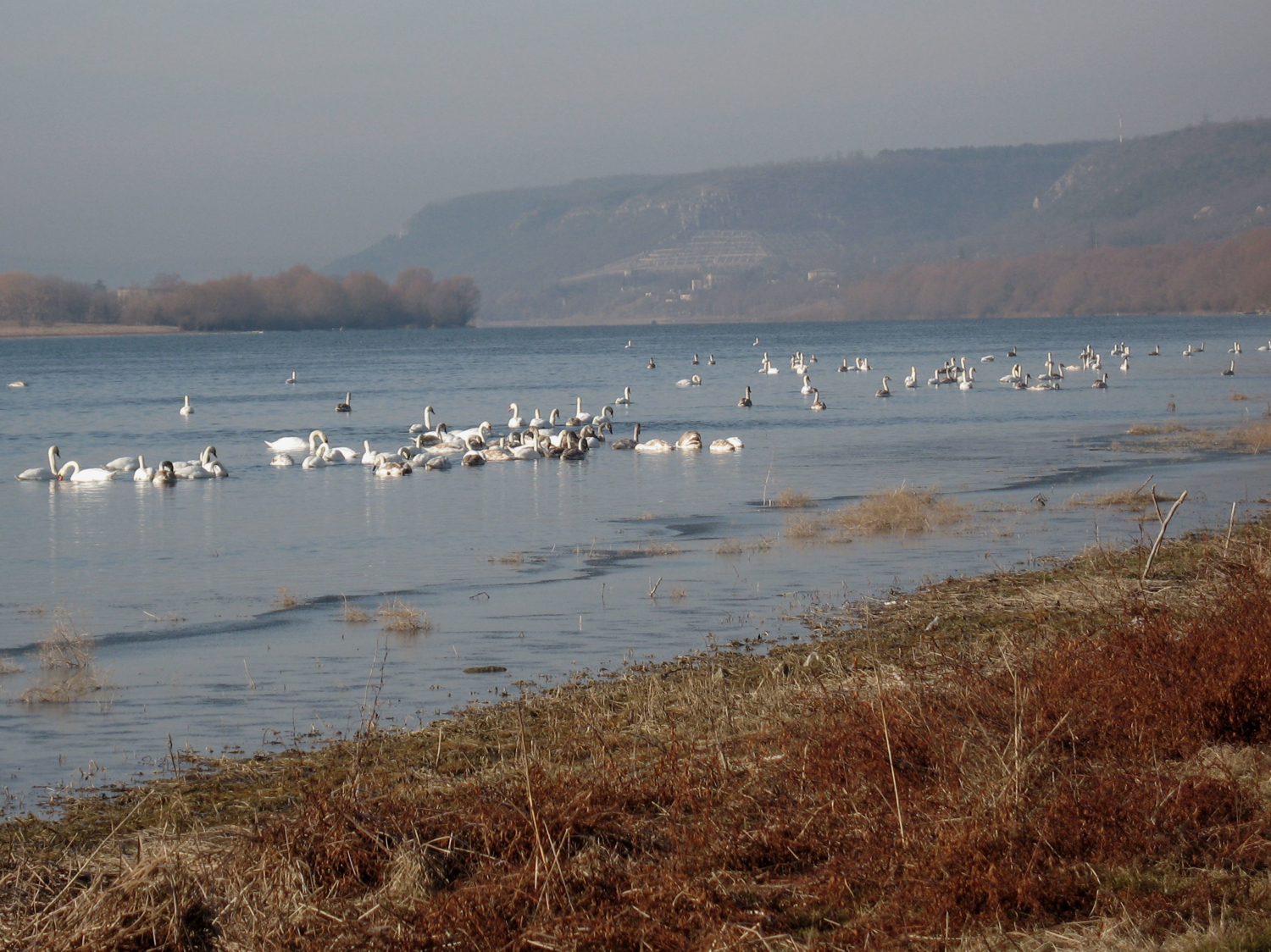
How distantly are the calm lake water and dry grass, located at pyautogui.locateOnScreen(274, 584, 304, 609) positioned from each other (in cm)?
7

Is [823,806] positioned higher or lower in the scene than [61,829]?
higher

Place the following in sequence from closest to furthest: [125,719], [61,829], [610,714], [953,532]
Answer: [61,829] < [610,714] < [125,719] < [953,532]

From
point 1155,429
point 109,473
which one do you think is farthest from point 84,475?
point 1155,429

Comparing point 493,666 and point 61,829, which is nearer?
point 61,829

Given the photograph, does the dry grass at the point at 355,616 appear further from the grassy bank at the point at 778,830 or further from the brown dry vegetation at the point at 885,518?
the brown dry vegetation at the point at 885,518

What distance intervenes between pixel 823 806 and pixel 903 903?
0.82m

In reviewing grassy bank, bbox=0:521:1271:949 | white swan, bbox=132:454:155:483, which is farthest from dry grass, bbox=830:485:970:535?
white swan, bbox=132:454:155:483

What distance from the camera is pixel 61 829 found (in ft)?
20.7

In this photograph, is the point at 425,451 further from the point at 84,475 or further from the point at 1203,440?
the point at 1203,440

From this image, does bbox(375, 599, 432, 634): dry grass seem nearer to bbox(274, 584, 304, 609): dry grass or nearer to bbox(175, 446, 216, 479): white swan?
bbox(274, 584, 304, 609): dry grass

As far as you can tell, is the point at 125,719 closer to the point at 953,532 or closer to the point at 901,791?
the point at 901,791

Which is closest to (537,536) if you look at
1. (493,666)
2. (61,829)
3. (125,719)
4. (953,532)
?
(953,532)

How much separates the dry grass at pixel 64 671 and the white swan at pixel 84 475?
13581 mm

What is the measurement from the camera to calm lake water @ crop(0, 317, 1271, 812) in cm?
920
